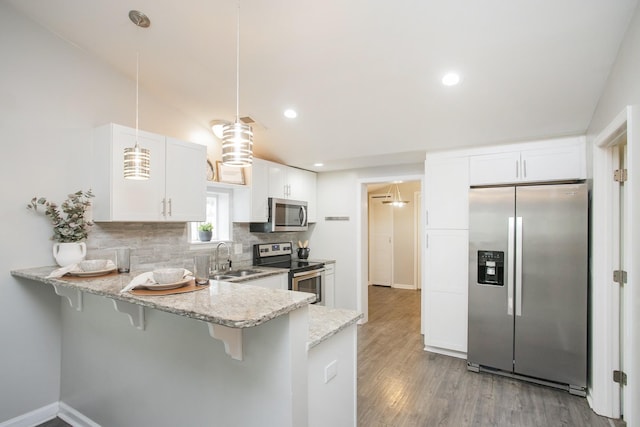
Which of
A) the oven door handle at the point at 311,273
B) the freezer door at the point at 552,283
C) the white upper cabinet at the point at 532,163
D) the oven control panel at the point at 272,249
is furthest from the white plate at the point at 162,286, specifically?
the white upper cabinet at the point at 532,163

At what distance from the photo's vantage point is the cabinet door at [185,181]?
2.95 m

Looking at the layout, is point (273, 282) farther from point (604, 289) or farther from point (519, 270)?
point (604, 289)

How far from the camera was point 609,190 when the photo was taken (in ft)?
8.18

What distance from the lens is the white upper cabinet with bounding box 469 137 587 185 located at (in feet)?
9.75

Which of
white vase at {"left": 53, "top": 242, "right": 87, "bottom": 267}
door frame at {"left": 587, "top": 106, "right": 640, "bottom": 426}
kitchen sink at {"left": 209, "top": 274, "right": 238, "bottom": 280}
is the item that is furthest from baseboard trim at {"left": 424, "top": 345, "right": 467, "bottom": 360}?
white vase at {"left": 53, "top": 242, "right": 87, "bottom": 267}

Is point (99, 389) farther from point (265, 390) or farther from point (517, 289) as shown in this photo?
point (517, 289)

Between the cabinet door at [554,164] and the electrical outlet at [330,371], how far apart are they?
105 inches

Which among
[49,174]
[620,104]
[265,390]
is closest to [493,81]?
[620,104]

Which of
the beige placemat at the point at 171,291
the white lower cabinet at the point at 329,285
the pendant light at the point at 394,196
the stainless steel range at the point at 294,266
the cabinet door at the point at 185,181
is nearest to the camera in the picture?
the beige placemat at the point at 171,291

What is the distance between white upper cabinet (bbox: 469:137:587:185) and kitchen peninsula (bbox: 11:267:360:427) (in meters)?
2.33

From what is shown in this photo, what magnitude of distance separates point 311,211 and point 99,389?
3302 mm

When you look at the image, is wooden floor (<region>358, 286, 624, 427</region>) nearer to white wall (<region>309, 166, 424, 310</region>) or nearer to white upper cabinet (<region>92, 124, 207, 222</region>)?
white wall (<region>309, 166, 424, 310</region>)

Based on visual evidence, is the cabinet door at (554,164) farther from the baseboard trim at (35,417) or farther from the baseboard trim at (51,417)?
the baseboard trim at (35,417)

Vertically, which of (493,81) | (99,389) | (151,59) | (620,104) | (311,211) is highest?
(151,59)
